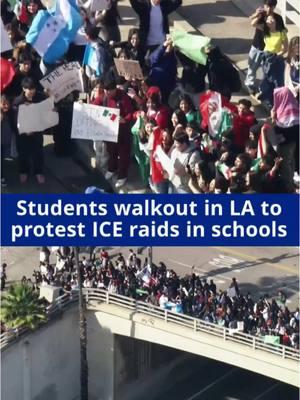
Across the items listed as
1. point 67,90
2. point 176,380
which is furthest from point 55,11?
point 176,380

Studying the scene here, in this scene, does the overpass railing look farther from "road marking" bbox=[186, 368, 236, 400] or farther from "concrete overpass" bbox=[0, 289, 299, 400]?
"road marking" bbox=[186, 368, 236, 400]

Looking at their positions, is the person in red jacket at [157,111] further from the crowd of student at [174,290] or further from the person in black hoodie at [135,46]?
the crowd of student at [174,290]

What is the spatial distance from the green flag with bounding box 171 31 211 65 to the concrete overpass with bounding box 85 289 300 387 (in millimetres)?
4661

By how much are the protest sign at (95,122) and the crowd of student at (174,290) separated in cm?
276

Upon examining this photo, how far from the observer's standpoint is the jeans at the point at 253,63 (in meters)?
36.1

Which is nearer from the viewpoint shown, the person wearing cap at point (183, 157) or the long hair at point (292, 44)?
the person wearing cap at point (183, 157)

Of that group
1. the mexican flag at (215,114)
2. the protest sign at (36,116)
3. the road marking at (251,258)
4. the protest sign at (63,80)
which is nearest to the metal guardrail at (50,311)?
the road marking at (251,258)

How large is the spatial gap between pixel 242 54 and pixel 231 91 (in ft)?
11.2

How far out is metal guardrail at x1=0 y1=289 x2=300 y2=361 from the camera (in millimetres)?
35500

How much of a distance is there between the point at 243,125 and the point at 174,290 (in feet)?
12.3

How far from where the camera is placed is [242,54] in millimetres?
39031

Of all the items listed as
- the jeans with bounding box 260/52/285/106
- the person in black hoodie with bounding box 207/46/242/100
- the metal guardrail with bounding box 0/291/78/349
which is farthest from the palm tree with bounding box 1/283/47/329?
the jeans with bounding box 260/52/285/106

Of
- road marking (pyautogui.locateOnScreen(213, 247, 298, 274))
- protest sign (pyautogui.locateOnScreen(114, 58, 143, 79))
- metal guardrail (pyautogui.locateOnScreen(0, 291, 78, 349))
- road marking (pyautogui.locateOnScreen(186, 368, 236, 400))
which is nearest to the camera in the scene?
protest sign (pyautogui.locateOnScreen(114, 58, 143, 79))

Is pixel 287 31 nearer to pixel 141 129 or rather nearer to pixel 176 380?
pixel 141 129
